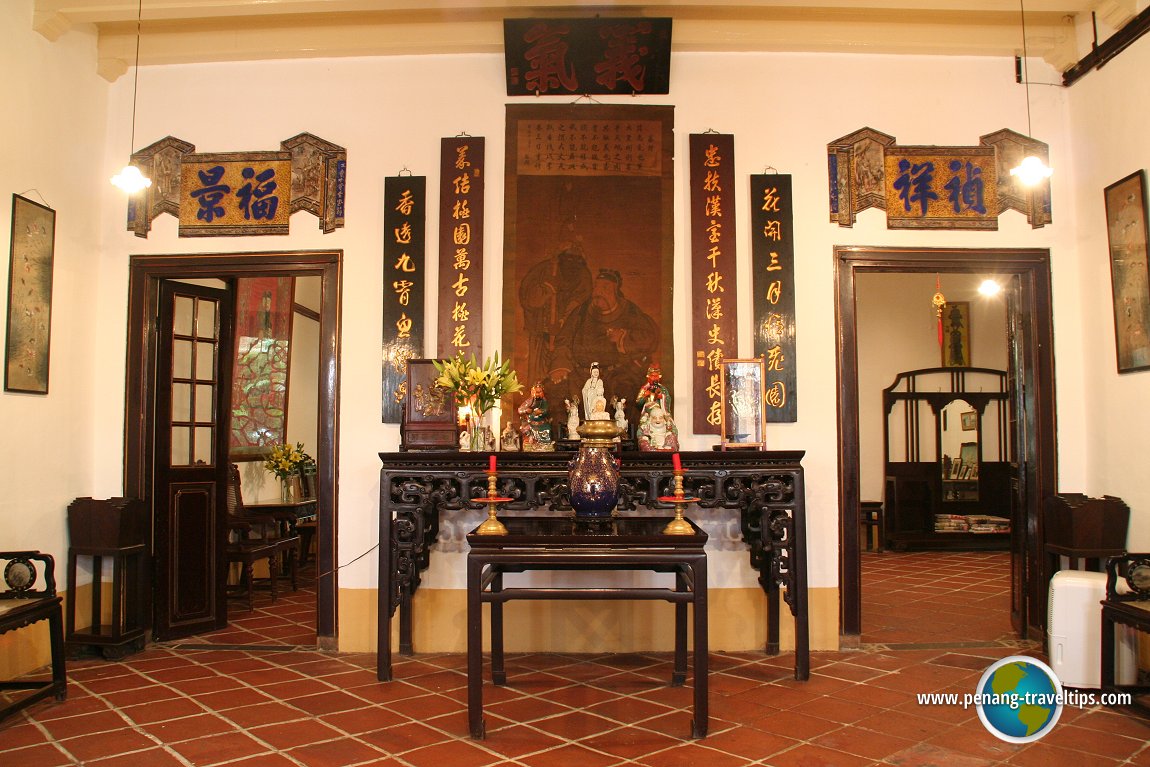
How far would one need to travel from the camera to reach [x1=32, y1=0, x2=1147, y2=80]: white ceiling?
470 cm

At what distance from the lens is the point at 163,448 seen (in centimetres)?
510

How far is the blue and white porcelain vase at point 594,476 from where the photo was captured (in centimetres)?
363

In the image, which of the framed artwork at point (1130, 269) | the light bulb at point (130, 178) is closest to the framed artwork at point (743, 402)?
the framed artwork at point (1130, 269)

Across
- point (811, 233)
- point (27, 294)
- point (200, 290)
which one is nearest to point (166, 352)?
point (200, 290)

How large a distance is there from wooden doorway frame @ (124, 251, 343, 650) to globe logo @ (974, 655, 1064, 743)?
3.54 m

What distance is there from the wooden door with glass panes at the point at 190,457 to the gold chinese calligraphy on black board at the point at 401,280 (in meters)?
1.52

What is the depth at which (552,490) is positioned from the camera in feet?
14.1

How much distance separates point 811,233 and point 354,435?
10.1 feet

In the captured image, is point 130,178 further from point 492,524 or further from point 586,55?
point 492,524

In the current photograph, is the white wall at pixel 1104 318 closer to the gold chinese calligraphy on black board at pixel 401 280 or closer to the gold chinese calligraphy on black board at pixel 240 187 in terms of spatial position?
the gold chinese calligraphy on black board at pixel 401 280

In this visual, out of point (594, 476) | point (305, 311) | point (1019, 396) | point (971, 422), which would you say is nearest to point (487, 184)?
point (594, 476)

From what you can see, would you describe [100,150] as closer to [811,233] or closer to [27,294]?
[27,294]

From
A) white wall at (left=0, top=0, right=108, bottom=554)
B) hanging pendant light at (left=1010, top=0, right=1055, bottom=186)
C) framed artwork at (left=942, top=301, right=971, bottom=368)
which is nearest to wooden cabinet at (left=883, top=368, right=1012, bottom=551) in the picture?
framed artwork at (left=942, top=301, right=971, bottom=368)

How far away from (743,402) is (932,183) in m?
1.87
